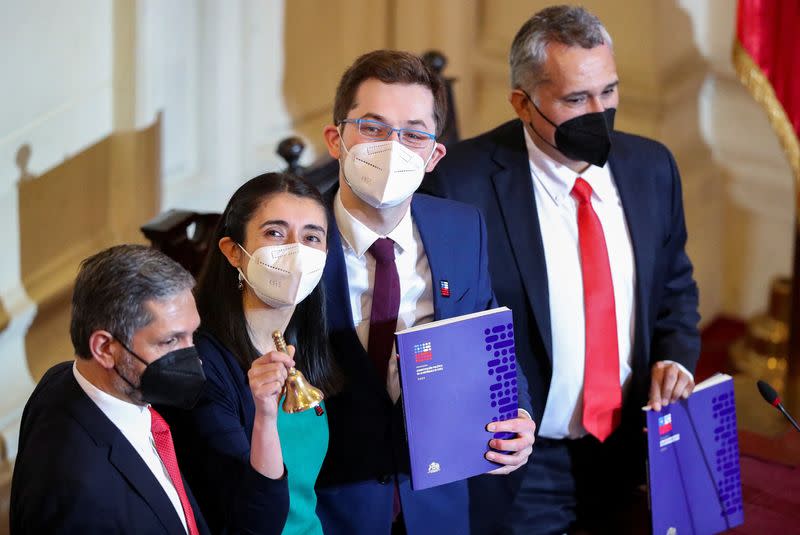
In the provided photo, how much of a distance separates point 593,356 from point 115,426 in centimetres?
154

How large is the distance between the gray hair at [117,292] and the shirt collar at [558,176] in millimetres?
1405

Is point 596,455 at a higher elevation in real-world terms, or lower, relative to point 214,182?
lower

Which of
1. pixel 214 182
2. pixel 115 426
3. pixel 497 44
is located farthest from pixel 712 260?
pixel 115 426

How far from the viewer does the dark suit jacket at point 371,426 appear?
291 centimetres

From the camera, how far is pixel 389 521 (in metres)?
3.01

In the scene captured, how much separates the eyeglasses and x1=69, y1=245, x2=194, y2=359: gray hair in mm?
706

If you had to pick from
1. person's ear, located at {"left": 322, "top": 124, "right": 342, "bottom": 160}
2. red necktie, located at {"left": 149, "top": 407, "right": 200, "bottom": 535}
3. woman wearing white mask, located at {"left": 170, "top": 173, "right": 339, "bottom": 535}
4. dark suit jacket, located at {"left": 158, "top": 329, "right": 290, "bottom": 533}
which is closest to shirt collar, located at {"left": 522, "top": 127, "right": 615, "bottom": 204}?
person's ear, located at {"left": 322, "top": 124, "right": 342, "bottom": 160}

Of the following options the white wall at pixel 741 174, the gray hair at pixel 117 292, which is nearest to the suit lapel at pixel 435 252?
the gray hair at pixel 117 292

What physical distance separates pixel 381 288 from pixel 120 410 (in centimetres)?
76

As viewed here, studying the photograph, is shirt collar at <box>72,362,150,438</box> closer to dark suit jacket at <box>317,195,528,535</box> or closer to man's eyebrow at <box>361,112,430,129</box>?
dark suit jacket at <box>317,195,528,535</box>

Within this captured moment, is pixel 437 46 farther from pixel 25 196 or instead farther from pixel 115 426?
pixel 115 426

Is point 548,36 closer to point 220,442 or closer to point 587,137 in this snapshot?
point 587,137

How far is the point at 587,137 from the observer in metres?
3.38

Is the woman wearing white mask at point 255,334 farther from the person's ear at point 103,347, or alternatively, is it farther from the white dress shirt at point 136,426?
the person's ear at point 103,347
